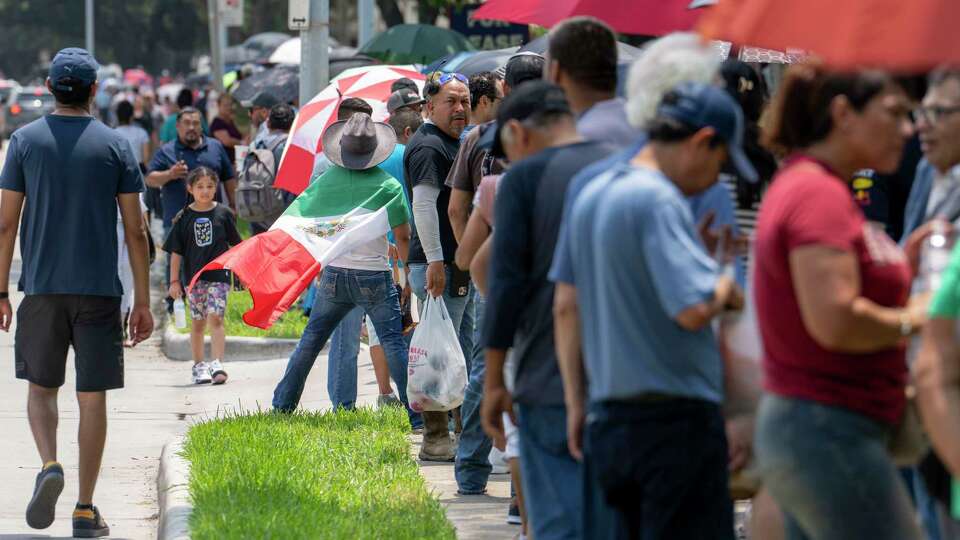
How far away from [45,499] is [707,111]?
13.5ft

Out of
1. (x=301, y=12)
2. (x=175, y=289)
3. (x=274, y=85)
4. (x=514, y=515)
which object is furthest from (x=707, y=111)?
(x=274, y=85)

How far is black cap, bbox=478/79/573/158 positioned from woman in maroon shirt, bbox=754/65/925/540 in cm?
114

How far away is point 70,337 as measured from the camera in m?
7.37

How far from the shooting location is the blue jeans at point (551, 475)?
486cm

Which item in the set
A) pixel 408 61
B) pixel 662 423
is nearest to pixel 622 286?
pixel 662 423

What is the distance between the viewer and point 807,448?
150 inches

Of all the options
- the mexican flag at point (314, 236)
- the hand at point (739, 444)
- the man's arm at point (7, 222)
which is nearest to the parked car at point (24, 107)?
the mexican flag at point (314, 236)

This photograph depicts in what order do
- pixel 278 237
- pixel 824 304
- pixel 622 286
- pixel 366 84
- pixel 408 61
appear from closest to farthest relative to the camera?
1. pixel 824 304
2. pixel 622 286
3. pixel 278 237
4. pixel 366 84
5. pixel 408 61

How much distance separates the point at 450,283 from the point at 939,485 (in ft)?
15.1

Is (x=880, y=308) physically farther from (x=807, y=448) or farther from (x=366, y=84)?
(x=366, y=84)

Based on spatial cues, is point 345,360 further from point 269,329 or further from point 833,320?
point 833,320

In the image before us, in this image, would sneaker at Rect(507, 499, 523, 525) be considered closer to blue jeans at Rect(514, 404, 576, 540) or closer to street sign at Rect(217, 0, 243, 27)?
blue jeans at Rect(514, 404, 576, 540)

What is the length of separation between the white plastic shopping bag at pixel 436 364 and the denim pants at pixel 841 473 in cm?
449

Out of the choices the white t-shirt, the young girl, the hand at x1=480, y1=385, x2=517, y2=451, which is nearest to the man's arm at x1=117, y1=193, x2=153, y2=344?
the hand at x1=480, y1=385, x2=517, y2=451
